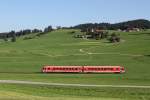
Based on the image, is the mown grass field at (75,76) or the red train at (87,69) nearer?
the mown grass field at (75,76)

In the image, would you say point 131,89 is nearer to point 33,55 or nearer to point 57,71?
point 57,71

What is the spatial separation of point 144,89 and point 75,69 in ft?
93.8

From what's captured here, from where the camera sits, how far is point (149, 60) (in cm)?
9519

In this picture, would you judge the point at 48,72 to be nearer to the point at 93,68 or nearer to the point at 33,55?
the point at 93,68

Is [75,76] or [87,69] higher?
[87,69]

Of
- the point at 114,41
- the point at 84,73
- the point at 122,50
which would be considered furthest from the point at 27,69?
the point at 114,41

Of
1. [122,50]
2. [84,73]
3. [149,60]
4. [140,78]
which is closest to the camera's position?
[140,78]

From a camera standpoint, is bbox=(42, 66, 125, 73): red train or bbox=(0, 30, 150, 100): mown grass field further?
bbox=(42, 66, 125, 73): red train

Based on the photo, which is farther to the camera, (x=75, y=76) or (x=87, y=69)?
(x=87, y=69)

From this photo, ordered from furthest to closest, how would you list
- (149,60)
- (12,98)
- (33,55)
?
(33,55), (149,60), (12,98)

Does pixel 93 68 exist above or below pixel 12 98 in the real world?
below

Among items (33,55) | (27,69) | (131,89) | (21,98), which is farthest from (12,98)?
(33,55)

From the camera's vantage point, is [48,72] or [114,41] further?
[114,41]

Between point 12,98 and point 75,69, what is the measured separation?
164ft
